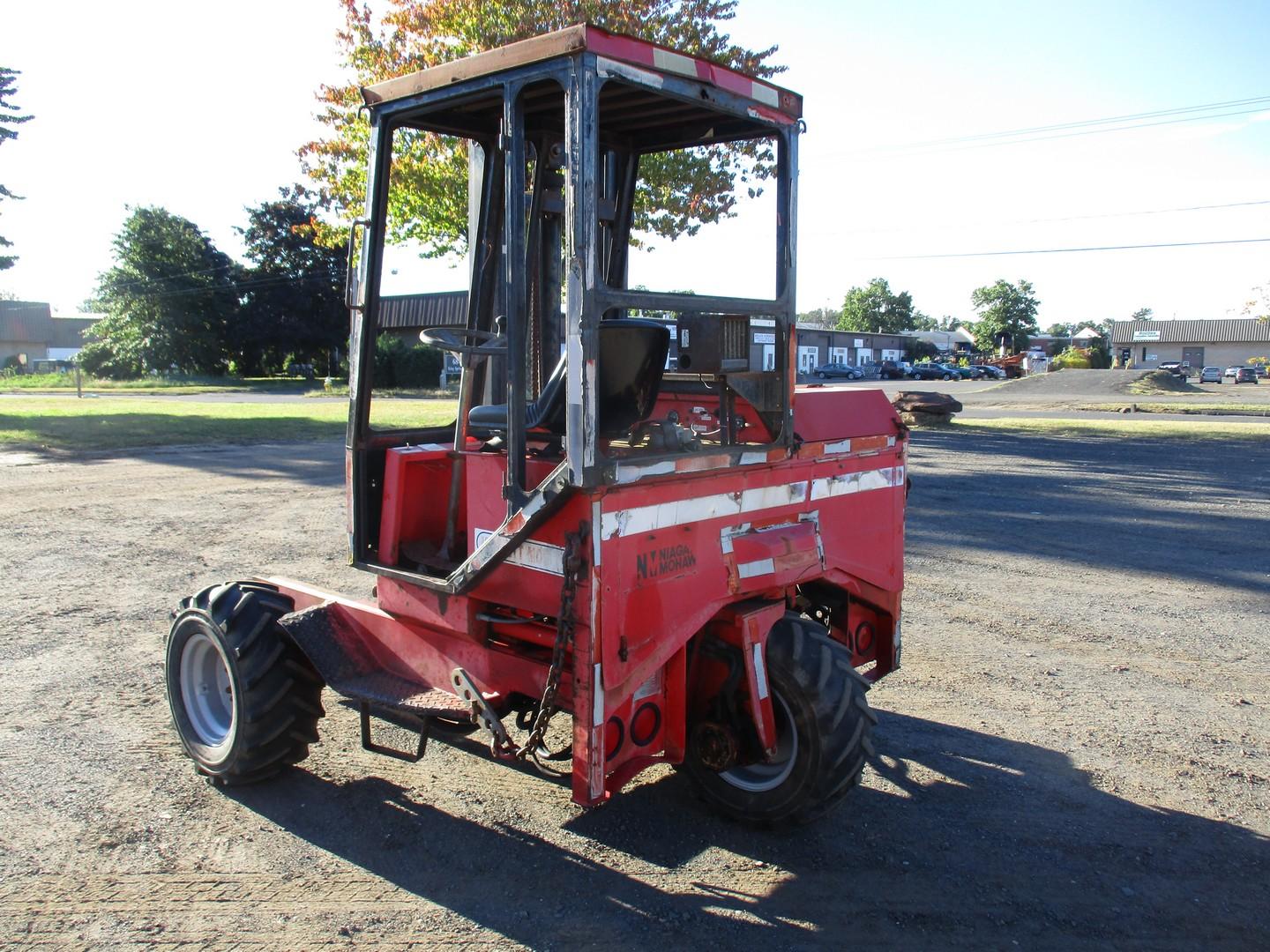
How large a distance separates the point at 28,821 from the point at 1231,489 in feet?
46.5

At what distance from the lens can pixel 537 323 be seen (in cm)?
433

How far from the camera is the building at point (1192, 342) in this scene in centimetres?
8719

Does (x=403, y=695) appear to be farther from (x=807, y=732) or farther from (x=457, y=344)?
(x=807, y=732)

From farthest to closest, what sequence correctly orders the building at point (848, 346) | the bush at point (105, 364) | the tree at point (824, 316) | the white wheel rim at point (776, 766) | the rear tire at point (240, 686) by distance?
the tree at point (824, 316)
the building at point (848, 346)
the bush at point (105, 364)
the rear tire at point (240, 686)
the white wheel rim at point (776, 766)

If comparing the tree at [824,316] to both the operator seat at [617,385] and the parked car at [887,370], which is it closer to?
the parked car at [887,370]

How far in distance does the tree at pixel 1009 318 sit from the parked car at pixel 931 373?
1534 inches

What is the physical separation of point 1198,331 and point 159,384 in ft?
282

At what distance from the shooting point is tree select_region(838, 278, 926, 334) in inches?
4269

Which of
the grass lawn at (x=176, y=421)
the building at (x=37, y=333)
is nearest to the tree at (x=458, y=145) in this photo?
the grass lawn at (x=176, y=421)

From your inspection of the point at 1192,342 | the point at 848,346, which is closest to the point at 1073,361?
the point at 848,346

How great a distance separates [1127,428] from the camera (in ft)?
76.0

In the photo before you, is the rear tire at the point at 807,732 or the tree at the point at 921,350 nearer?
the rear tire at the point at 807,732

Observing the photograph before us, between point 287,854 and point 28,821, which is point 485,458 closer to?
point 287,854

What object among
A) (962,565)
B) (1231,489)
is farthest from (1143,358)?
(962,565)
